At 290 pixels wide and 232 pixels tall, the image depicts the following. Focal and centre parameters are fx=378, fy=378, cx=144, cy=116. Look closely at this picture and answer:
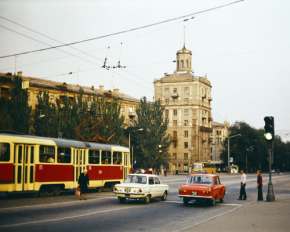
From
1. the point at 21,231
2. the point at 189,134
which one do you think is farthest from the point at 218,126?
the point at 21,231

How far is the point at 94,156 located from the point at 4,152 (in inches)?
319

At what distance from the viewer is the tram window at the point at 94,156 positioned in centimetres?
2548

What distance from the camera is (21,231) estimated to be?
1031cm

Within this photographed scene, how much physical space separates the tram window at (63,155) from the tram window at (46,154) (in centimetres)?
52

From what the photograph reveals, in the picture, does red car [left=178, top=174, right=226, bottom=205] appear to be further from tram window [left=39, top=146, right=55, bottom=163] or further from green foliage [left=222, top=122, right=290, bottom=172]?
green foliage [left=222, top=122, right=290, bottom=172]

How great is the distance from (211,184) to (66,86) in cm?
5716

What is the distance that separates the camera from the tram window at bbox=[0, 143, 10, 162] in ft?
60.6

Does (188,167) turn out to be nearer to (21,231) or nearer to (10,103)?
(10,103)

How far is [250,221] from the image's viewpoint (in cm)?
1294

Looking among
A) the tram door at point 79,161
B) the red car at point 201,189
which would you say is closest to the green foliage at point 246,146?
the tram door at point 79,161

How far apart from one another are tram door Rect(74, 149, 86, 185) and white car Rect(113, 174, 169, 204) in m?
5.73

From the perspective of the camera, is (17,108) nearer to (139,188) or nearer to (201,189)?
(139,188)

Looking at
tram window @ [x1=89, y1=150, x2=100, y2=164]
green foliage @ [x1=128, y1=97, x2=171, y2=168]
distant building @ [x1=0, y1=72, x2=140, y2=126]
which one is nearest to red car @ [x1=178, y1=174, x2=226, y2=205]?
tram window @ [x1=89, y1=150, x2=100, y2=164]

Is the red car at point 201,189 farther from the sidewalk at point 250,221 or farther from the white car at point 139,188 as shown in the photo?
the sidewalk at point 250,221
